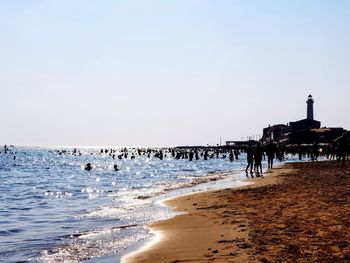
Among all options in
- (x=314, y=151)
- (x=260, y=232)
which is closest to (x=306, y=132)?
(x=314, y=151)

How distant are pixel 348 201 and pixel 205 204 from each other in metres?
5.46

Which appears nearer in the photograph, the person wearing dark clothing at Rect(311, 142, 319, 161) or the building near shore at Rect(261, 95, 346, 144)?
the person wearing dark clothing at Rect(311, 142, 319, 161)

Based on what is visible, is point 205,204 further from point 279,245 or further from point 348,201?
point 279,245

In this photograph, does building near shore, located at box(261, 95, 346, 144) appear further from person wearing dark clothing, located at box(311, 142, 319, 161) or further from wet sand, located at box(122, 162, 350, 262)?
wet sand, located at box(122, 162, 350, 262)

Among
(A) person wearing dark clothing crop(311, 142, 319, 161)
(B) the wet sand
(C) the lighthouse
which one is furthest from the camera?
(C) the lighthouse

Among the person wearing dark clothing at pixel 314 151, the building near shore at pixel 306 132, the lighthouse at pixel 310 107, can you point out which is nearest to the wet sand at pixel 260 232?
the person wearing dark clothing at pixel 314 151

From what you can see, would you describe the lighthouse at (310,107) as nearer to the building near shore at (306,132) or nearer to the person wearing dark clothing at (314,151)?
the building near shore at (306,132)

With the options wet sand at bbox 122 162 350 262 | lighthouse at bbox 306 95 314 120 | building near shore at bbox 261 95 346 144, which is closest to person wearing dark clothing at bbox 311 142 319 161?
building near shore at bbox 261 95 346 144

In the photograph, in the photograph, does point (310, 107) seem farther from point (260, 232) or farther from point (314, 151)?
point (260, 232)

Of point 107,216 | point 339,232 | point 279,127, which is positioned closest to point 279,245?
point 339,232

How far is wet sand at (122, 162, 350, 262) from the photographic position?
286 inches

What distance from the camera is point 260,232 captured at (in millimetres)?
9156

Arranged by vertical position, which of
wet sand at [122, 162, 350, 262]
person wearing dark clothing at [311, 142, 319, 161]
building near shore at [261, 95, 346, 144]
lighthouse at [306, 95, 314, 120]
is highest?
lighthouse at [306, 95, 314, 120]

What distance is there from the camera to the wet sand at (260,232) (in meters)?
7.27
